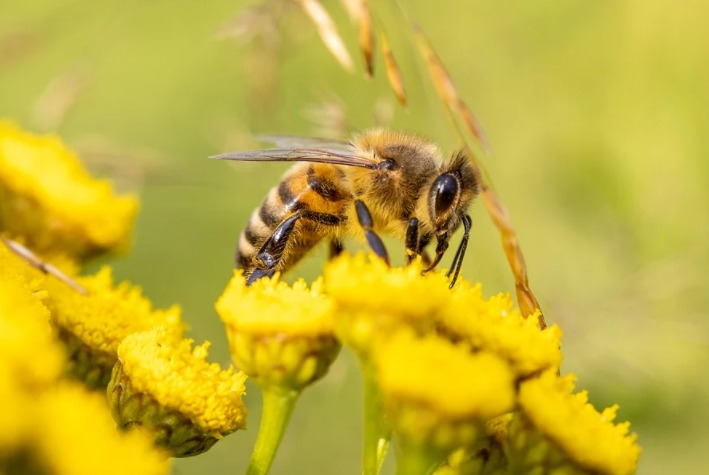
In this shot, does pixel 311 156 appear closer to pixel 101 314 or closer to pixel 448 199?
pixel 448 199

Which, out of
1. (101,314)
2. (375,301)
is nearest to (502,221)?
(375,301)

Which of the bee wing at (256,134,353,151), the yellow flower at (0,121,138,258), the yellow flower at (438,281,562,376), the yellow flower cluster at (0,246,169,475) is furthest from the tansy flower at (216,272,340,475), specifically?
the yellow flower at (0,121,138,258)

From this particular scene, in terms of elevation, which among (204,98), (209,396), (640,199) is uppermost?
(209,396)

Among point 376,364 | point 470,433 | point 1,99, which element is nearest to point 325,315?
point 376,364

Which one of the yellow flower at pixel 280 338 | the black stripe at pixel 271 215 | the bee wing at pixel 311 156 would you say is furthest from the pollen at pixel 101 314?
the black stripe at pixel 271 215

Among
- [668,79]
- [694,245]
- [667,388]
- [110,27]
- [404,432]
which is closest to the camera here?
[404,432]

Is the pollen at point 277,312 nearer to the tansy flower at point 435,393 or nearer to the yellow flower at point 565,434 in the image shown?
the tansy flower at point 435,393

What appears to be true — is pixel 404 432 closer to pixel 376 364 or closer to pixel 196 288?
pixel 376 364
